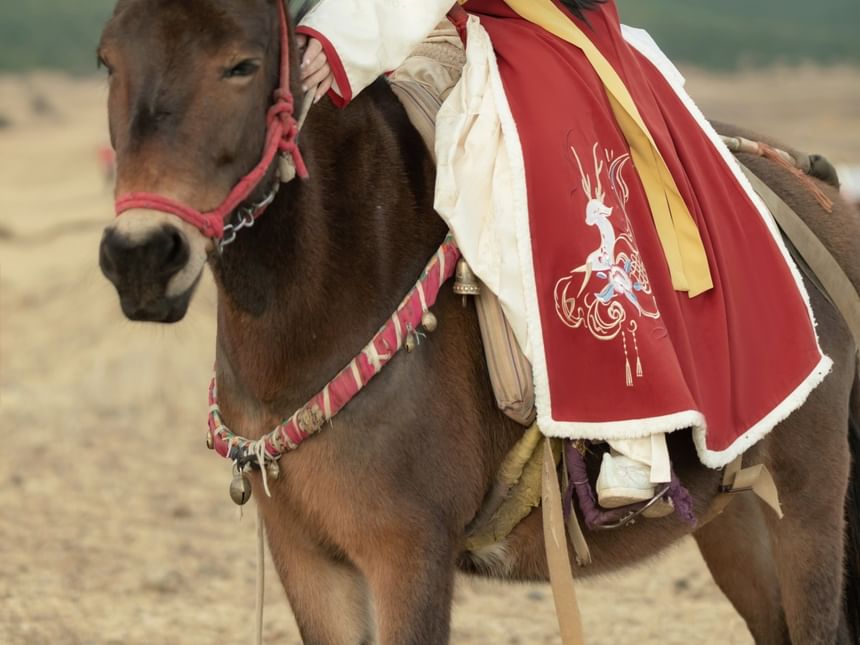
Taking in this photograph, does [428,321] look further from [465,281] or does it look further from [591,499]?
[591,499]

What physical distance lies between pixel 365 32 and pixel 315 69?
0.14 m

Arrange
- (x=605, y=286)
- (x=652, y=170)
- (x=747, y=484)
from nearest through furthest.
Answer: (x=605, y=286) → (x=652, y=170) → (x=747, y=484)

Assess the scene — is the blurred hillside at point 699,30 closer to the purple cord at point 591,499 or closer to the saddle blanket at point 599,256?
the saddle blanket at point 599,256

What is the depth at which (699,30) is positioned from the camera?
77.0 meters

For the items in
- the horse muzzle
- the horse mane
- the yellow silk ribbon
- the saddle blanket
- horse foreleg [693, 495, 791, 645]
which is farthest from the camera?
horse foreleg [693, 495, 791, 645]

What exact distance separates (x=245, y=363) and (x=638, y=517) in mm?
1146

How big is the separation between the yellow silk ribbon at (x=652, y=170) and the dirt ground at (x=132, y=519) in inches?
47.2

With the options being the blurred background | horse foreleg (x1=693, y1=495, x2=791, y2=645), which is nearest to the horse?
the blurred background

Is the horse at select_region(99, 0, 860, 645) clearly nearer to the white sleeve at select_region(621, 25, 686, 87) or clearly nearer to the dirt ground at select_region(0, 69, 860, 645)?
the white sleeve at select_region(621, 25, 686, 87)

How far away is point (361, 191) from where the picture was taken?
3.25 m

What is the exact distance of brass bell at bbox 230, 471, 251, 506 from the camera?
3340mm

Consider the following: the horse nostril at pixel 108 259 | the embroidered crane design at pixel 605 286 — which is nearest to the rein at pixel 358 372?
the embroidered crane design at pixel 605 286

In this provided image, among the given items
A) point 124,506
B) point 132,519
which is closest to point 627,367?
point 132,519

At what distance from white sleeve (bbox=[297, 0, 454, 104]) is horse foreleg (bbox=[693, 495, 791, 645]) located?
2017mm
